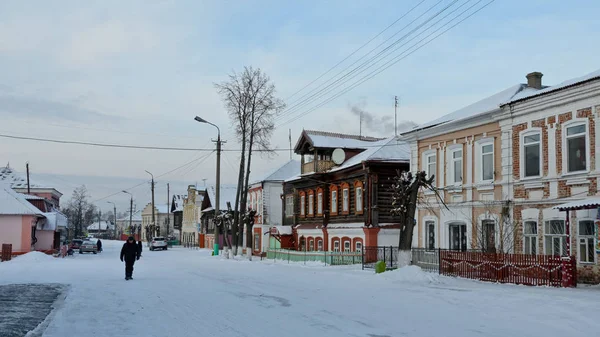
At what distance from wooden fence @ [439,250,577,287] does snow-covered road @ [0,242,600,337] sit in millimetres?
697

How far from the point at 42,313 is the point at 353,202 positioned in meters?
26.3

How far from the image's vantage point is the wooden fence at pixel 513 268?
1892 centimetres

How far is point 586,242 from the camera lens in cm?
2070

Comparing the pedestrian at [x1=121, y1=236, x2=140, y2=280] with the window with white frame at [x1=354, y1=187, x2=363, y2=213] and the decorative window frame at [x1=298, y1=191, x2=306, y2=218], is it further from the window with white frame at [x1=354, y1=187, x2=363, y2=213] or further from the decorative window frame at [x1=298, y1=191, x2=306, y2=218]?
the decorative window frame at [x1=298, y1=191, x2=306, y2=218]

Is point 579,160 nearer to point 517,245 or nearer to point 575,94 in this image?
point 575,94

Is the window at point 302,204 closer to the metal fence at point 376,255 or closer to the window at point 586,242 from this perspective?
the metal fence at point 376,255

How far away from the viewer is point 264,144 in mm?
44562

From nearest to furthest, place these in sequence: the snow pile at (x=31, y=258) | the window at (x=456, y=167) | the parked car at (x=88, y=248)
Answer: the window at (x=456, y=167) < the snow pile at (x=31, y=258) < the parked car at (x=88, y=248)

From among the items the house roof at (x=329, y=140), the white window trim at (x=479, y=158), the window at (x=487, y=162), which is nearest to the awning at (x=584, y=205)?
the window at (x=487, y=162)

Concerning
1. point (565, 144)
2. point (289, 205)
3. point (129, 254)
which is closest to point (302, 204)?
point (289, 205)

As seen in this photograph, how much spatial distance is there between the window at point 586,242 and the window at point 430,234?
9.21m

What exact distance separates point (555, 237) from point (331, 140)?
72.3 feet

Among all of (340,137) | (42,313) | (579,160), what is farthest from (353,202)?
(42,313)

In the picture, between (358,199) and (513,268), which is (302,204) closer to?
(358,199)
